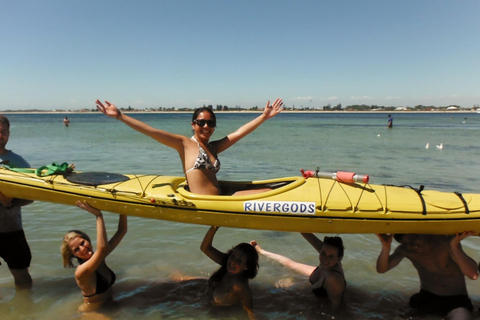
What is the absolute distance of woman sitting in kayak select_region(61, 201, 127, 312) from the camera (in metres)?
2.83

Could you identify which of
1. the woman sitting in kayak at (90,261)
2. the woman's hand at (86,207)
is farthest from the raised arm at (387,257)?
the woman's hand at (86,207)

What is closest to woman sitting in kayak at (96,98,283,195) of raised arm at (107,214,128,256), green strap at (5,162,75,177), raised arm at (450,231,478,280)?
raised arm at (107,214,128,256)

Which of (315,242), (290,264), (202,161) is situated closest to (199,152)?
(202,161)

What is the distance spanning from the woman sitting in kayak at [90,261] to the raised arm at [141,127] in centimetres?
84

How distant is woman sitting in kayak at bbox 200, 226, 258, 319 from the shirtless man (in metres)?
1.12

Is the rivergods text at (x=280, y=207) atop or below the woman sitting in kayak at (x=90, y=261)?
atop

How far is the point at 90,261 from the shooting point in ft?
9.27

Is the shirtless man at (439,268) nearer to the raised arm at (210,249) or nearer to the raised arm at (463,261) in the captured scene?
the raised arm at (463,261)

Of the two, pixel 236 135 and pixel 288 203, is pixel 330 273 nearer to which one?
pixel 288 203

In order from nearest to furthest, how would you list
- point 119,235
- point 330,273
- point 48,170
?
point 330,273
point 119,235
point 48,170

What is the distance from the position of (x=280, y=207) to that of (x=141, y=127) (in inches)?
56.7

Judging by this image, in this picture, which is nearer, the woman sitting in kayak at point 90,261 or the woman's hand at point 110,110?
the woman sitting in kayak at point 90,261

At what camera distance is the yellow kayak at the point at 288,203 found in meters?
3.04

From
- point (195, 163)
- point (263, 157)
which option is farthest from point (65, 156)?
point (195, 163)
